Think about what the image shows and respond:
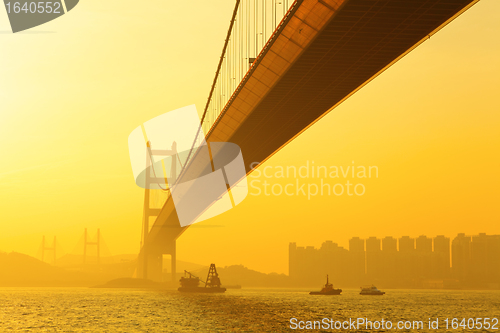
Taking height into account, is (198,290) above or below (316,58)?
below

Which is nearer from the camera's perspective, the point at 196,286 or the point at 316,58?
the point at 316,58

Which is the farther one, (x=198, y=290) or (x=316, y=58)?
(x=198, y=290)

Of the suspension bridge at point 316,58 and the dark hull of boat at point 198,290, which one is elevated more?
the suspension bridge at point 316,58

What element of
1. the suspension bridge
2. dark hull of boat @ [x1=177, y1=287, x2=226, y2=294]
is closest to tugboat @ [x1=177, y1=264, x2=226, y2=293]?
dark hull of boat @ [x1=177, y1=287, x2=226, y2=294]

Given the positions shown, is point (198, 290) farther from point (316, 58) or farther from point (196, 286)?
point (316, 58)

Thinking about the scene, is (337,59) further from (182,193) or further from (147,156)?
(147,156)

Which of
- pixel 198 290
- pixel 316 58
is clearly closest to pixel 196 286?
pixel 198 290

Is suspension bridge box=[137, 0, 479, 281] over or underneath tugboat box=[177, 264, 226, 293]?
over

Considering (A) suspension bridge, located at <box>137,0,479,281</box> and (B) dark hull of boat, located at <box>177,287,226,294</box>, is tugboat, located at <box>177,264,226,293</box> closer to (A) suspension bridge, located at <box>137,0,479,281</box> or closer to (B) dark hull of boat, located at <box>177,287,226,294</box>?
(B) dark hull of boat, located at <box>177,287,226,294</box>

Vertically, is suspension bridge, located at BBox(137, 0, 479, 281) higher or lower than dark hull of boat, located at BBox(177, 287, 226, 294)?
higher

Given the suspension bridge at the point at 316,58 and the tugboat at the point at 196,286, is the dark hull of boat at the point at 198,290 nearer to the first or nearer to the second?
the tugboat at the point at 196,286

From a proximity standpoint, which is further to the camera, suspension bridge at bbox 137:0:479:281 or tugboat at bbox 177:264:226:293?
tugboat at bbox 177:264:226:293

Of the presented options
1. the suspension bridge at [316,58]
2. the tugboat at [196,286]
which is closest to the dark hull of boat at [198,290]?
the tugboat at [196,286]
